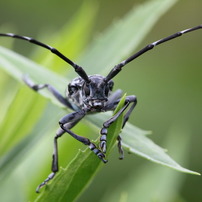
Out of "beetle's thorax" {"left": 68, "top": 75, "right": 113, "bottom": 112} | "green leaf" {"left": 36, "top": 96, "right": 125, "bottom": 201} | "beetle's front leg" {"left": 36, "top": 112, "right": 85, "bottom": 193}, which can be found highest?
"green leaf" {"left": 36, "top": 96, "right": 125, "bottom": 201}

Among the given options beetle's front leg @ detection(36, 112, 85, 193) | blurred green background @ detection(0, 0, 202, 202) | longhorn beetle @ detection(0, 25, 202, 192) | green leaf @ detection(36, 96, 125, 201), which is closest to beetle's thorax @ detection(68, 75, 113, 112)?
longhorn beetle @ detection(0, 25, 202, 192)

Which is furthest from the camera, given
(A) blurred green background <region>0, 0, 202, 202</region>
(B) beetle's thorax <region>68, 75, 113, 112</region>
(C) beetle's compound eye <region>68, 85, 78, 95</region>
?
(A) blurred green background <region>0, 0, 202, 202</region>

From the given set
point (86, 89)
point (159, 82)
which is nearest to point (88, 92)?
point (86, 89)

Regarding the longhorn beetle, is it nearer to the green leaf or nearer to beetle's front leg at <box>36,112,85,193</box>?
beetle's front leg at <box>36,112,85,193</box>

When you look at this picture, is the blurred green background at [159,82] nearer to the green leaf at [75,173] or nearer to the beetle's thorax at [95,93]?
the beetle's thorax at [95,93]

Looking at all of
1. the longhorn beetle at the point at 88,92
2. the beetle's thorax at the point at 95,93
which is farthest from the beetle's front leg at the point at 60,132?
the beetle's thorax at the point at 95,93

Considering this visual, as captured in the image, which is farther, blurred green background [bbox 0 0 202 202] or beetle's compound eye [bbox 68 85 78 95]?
blurred green background [bbox 0 0 202 202]

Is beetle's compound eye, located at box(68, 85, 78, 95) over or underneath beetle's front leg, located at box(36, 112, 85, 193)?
over

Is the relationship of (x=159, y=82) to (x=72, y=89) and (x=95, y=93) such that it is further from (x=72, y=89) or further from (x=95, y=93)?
(x=95, y=93)

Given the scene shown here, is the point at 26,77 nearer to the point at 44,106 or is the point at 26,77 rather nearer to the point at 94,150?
the point at 44,106
